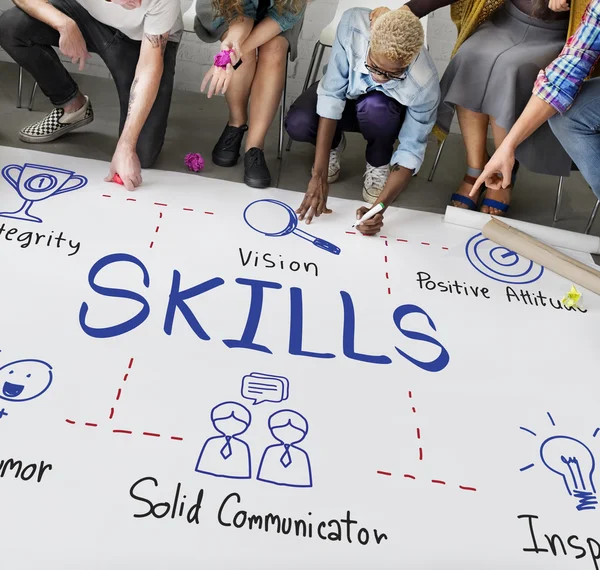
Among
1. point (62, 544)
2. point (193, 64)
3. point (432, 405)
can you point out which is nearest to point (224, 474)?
point (62, 544)

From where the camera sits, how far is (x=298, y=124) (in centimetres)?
232

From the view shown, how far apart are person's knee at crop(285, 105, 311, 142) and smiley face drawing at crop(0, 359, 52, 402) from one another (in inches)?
49.2

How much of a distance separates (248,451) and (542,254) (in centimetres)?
117

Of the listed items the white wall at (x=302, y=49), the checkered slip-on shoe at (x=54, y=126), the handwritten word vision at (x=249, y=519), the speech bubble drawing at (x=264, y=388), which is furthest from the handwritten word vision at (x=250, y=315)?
the white wall at (x=302, y=49)

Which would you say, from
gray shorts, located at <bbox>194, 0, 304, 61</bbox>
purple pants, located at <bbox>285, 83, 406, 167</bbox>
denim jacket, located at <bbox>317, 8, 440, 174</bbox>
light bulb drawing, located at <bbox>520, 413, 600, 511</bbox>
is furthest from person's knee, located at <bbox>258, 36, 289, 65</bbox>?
light bulb drawing, located at <bbox>520, 413, 600, 511</bbox>

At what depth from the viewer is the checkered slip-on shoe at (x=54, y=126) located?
2332 millimetres

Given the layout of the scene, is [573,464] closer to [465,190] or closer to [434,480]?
[434,480]

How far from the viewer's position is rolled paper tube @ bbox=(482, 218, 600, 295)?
6.58 ft

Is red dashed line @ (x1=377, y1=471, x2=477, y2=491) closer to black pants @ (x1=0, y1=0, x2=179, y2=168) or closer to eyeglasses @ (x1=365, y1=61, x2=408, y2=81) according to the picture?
eyeglasses @ (x1=365, y1=61, x2=408, y2=81)

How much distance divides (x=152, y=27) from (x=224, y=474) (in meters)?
1.41

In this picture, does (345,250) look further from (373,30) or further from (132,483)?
(132,483)

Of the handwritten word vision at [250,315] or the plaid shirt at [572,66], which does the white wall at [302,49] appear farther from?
the handwritten word vision at [250,315]

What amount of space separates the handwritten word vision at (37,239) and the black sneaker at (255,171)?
0.64 m

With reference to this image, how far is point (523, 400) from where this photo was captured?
1.60 meters
